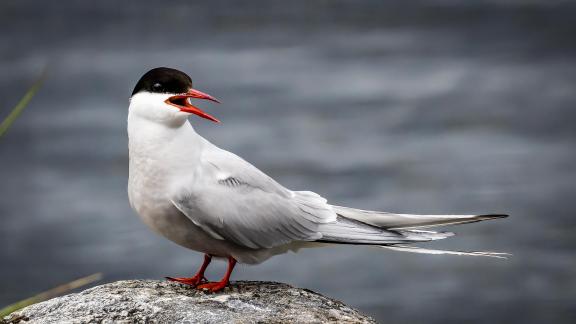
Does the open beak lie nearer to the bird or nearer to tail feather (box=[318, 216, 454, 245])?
the bird

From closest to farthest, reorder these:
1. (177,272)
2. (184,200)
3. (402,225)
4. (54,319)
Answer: (54,319) → (184,200) → (402,225) → (177,272)

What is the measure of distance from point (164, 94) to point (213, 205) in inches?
25.6

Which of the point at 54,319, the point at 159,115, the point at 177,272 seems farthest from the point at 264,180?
the point at 177,272

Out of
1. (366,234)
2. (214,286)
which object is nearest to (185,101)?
(214,286)

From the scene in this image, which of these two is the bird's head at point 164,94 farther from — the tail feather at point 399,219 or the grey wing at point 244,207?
the tail feather at point 399,219

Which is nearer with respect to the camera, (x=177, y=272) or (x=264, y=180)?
(x=264, y=180)

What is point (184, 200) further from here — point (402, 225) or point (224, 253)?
point (402, 225)

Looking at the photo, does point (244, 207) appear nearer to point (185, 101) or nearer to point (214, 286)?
point (214, 286)

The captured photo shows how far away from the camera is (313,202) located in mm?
5844

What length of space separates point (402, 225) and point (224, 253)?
3.31 ft

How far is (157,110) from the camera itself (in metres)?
5.32

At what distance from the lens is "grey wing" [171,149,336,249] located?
A: 17.6 feet

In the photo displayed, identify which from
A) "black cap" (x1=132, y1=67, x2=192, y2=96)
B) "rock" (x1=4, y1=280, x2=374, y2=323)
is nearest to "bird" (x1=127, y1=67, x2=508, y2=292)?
"black cap" (x1=132, y1=67, x2=192, y2=96)

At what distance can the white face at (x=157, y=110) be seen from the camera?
5.31m
